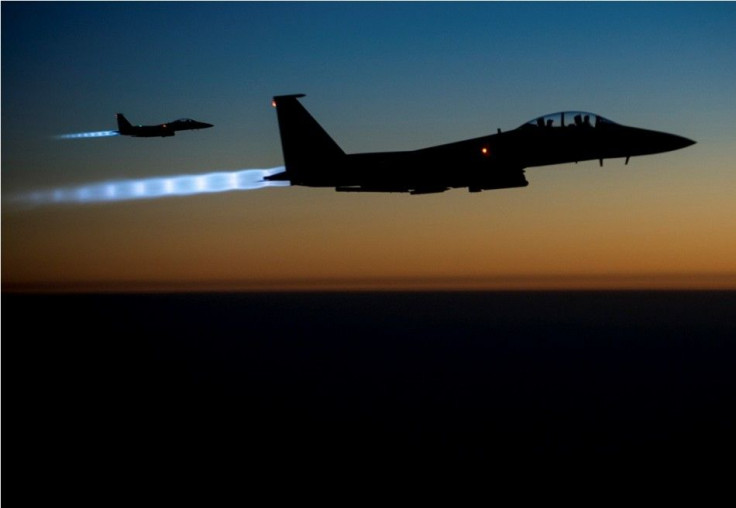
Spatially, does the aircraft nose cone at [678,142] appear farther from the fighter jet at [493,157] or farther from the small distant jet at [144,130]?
the small distant jet at [144,130]

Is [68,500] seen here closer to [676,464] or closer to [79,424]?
[79,424]

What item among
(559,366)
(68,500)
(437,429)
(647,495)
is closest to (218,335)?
(559,366)

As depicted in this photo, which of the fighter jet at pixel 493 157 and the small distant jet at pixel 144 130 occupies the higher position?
the small distant jet at pixel 144 130

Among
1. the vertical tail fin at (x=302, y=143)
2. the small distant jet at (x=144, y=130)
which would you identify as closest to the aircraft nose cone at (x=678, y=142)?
the vertical tail fin at (x=302, y=143)

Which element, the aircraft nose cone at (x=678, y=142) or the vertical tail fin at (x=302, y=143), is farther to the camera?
the vertical tail fin at (x=302, y=143)

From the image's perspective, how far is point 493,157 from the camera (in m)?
39.7

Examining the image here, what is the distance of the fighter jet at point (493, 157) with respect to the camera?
39281 millimetres

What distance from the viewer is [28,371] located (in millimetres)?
108062

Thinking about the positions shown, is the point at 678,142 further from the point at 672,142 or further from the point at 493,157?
the point at 493,157

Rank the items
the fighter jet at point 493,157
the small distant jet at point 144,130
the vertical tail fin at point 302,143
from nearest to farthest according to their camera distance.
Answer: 1. the fighter jet at point 493,157
2. the vertical tail fin at point 302,143
3. the small distant jet at point 144,130

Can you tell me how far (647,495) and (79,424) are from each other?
177 ft

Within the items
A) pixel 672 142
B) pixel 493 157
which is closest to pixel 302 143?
pixel 493 157

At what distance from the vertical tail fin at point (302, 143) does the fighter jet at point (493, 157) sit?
11cm

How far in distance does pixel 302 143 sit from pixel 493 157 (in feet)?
32.7
